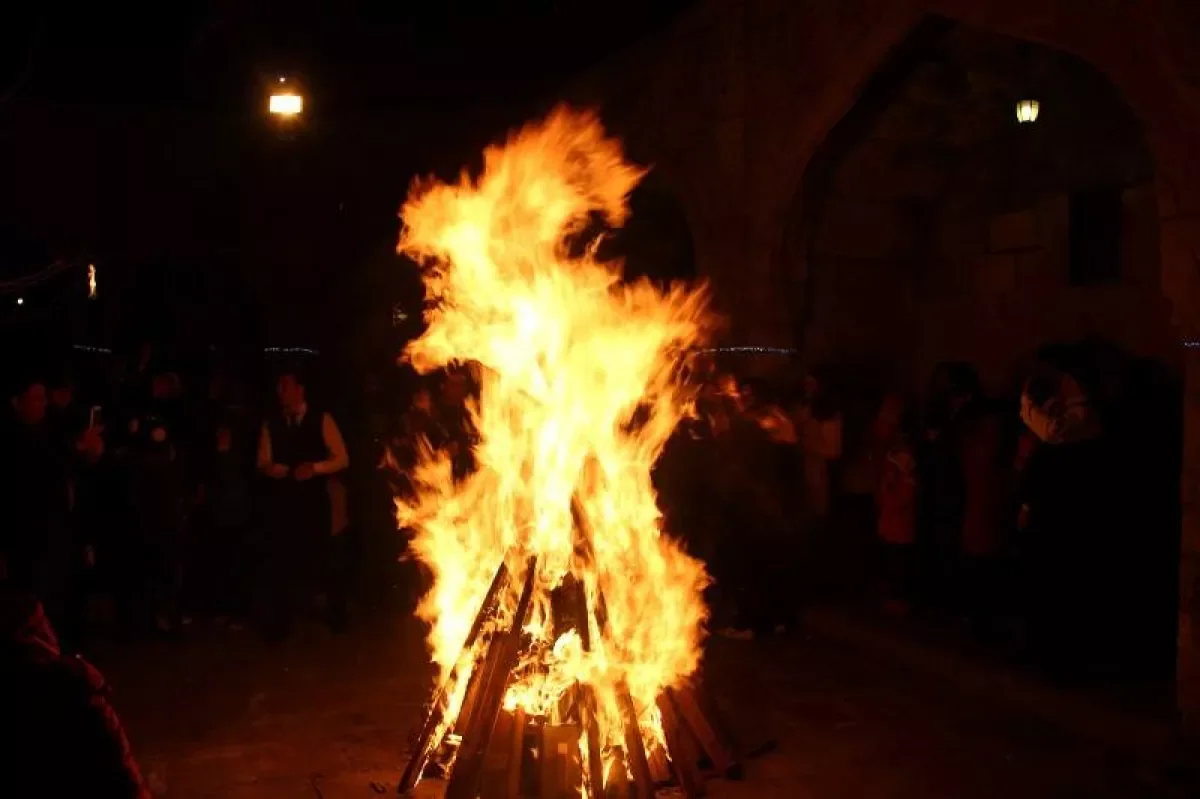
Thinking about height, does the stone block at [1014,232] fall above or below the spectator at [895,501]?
above

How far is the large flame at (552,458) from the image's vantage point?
5.76 meters

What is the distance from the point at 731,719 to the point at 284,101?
9.68 metres

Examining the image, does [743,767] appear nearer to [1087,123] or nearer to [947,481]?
[947,481]

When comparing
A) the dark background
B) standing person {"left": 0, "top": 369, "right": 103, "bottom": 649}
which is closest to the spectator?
standing person {"left": 0, "top": 369, "right": 103, "bottom": 649}

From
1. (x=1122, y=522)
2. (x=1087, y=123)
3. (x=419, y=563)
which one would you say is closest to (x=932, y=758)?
(x=1122, y=522)

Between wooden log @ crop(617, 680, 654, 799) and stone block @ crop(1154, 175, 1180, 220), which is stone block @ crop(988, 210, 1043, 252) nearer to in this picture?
stone block @ crop(1154, 175, 1180, 220)

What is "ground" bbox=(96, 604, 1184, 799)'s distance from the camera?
5715 mm

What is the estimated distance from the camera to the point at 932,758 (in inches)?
240

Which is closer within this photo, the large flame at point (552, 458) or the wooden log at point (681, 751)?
the wooden log at point (681, 751)

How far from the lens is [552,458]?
6.04 metres

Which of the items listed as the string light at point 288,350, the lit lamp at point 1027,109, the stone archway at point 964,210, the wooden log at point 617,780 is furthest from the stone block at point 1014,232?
the string light at point 288,350

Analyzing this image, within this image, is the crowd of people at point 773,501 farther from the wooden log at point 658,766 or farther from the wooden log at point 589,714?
the wooden log at point 589,714

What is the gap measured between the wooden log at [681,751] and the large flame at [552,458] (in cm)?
10

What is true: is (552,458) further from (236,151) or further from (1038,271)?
(236,151)
